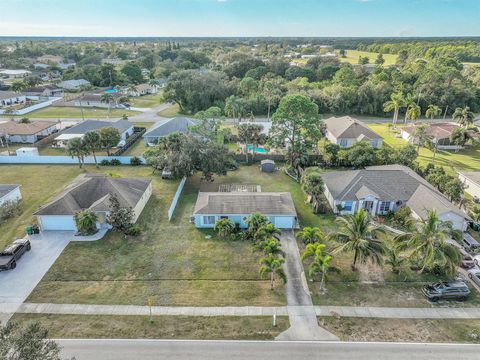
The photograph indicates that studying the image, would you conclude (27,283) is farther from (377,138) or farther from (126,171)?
(377,138)

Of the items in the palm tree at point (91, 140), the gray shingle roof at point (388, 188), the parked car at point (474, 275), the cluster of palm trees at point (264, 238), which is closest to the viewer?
the cluster of palm trees at point (264, 238)

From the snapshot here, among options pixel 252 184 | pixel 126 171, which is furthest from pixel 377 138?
pixel 126 171

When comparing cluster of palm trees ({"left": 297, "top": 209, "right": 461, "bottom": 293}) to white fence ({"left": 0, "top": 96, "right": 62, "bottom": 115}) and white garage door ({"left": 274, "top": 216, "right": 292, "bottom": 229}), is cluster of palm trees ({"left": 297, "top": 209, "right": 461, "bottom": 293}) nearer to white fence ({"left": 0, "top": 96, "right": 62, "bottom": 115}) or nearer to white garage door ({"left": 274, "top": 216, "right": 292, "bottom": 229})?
white garage door ({"left": 274, "top": 216, "right": 292, "bottom": 229})

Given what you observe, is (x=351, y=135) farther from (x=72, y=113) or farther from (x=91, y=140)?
(x=72, y=113)

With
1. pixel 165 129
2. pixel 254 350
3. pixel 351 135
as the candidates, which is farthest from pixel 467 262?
pixel 165 129

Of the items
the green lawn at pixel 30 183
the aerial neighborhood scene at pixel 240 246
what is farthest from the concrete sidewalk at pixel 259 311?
the green lawn at pixel 30 183

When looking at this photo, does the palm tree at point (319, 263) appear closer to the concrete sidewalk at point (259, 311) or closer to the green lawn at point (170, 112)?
the concrete sidewalk at point (259, 311)
